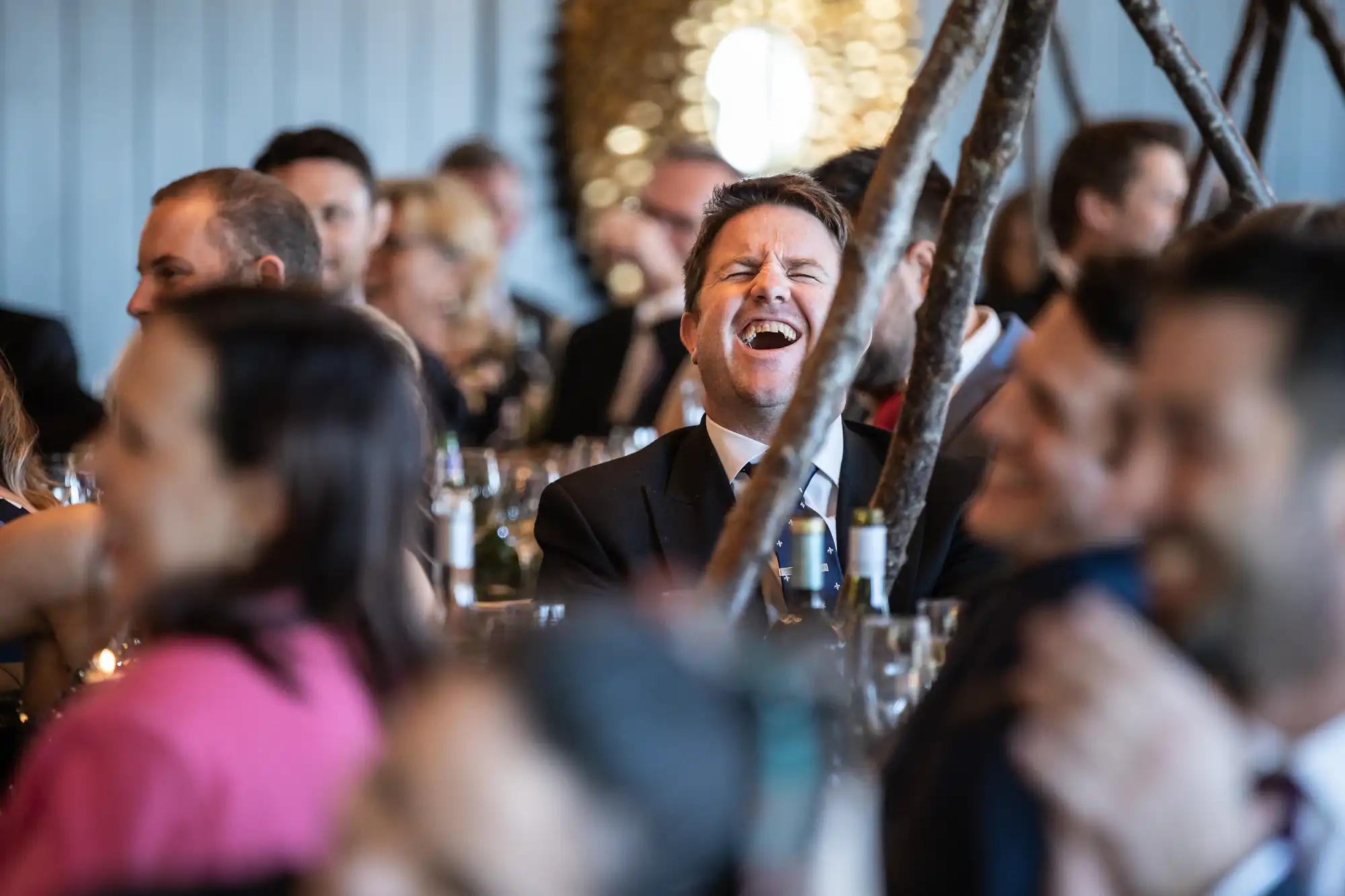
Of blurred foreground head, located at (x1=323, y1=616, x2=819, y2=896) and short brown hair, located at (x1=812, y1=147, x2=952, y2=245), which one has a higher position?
short brown hair, located at (x1=812, y1=147, x2=952, y2=245)

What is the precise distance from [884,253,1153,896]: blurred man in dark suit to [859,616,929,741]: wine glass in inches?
8.7

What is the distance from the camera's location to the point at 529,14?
6488 millimetres

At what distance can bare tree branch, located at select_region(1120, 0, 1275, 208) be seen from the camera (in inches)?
78.1

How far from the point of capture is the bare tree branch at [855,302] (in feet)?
4.99

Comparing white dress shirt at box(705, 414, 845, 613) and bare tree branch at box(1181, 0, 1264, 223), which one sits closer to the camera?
white dress shirt at box(705, 414, 845, 613)

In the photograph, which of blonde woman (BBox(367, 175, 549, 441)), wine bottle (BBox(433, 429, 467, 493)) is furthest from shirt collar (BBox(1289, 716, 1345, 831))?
blonde woman (BBox(367, 175, 549, 441))

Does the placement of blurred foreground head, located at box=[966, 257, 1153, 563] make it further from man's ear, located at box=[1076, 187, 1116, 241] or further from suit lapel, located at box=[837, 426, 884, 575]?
man's ear, located at box=[1076, 187, 1116, 241]

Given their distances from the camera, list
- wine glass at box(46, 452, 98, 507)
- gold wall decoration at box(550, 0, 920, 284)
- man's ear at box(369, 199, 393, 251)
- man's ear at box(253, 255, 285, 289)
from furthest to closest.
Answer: gold wall decoration at box(550, 0, 920, 284) → man's ear at box(369, 199, 393, 251) → man's ear at box(253, 255, 285, 289) → wine glass at box(46, 452, 98, 507)

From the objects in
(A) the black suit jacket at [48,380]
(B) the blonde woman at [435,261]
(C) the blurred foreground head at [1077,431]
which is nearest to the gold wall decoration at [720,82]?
(B) the blonde woman at [435,261]

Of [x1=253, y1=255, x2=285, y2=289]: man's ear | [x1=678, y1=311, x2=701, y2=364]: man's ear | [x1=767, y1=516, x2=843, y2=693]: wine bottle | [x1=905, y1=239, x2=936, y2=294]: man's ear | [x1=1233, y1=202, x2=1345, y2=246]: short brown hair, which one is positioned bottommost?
[x1=767, y1=516, x2=843, y2=693]: wine bottle

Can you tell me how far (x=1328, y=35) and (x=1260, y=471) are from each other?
154 centimetres

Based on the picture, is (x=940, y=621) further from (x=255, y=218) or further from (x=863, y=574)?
(x=255, y=218)

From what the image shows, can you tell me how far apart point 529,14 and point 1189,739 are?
5816 mm

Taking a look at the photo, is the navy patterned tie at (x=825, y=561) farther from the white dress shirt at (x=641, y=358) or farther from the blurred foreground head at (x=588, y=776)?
the white dress shirt at (x=641, y=358)
